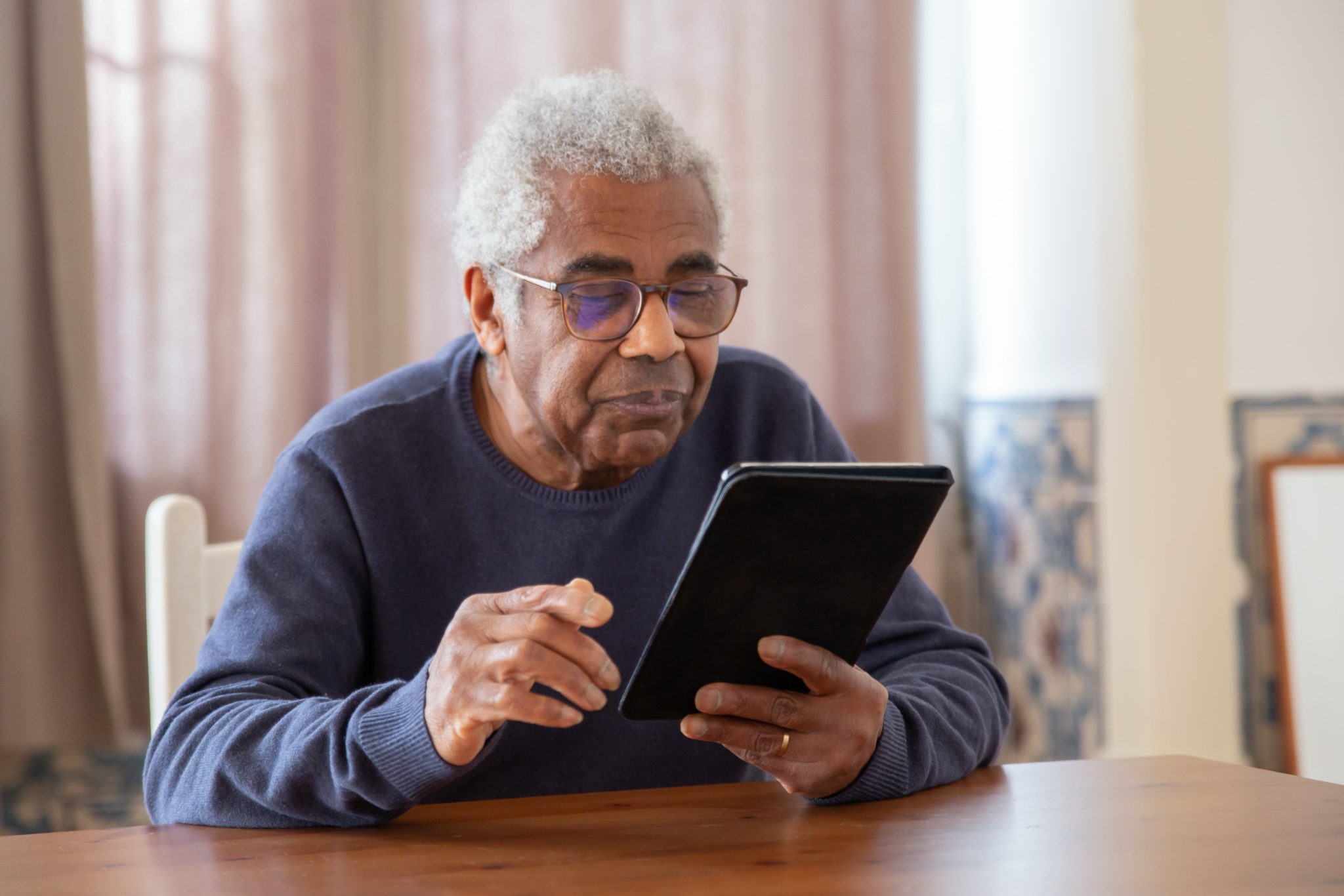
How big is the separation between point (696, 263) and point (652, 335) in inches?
3.8

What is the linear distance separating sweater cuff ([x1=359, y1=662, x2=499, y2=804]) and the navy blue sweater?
0.10 metres

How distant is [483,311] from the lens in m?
1.46

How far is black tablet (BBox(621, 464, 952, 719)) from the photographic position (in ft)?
2.95

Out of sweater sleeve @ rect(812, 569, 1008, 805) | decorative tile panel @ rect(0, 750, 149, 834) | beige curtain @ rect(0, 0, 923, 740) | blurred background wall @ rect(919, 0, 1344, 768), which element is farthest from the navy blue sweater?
decorative tile panel @ rect(0, 750, 149, 834)

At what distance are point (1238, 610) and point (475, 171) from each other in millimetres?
1814

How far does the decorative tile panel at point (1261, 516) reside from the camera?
2461mm

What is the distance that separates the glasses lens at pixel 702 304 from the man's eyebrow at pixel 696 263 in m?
0.01

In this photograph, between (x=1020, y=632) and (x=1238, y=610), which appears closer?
(x=1238, y=610)

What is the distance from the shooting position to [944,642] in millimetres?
1388

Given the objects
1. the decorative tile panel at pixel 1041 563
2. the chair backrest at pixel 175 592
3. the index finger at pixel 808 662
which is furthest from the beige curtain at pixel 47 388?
the decorative tile panel at pixel 1041 563

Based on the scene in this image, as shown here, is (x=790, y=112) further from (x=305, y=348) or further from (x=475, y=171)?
(x=475, y=171)

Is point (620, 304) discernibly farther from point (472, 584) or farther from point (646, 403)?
point (472, 584)

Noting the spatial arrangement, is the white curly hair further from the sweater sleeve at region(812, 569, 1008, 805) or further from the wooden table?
the wooden table

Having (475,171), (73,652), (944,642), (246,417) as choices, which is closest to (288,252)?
(246,417)
